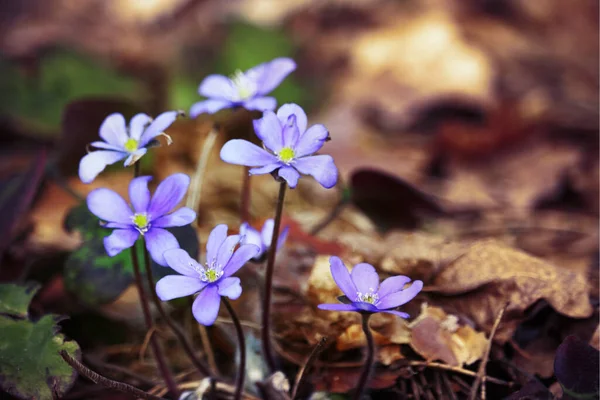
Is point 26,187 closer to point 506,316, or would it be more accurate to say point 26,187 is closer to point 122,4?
point 506,316

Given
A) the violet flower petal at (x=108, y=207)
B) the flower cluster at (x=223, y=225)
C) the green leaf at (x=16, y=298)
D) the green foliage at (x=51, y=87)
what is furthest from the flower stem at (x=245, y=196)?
the green foliage at (x=51, y=87)

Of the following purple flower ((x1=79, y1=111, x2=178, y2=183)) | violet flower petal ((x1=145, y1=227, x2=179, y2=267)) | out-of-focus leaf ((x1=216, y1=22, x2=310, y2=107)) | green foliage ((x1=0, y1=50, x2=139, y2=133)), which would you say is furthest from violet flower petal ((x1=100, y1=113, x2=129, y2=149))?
out-of-focus leaf ((x1=216, y1=22, x2=310, y2=107))

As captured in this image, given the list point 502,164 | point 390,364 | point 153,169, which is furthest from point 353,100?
point 390,364

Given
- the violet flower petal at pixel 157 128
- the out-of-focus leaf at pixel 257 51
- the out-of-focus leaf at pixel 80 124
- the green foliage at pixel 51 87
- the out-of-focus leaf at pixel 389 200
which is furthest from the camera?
the out-of-focus leaf at pixel 257 51

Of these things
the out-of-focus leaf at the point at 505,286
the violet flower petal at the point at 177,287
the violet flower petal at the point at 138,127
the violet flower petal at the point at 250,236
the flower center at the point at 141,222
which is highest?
the violet flower petal at the point at 138,127

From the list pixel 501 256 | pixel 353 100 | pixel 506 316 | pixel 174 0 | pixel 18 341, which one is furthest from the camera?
pixel 174 0

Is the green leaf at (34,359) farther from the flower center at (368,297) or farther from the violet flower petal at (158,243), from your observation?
the flower center at (368,297)
